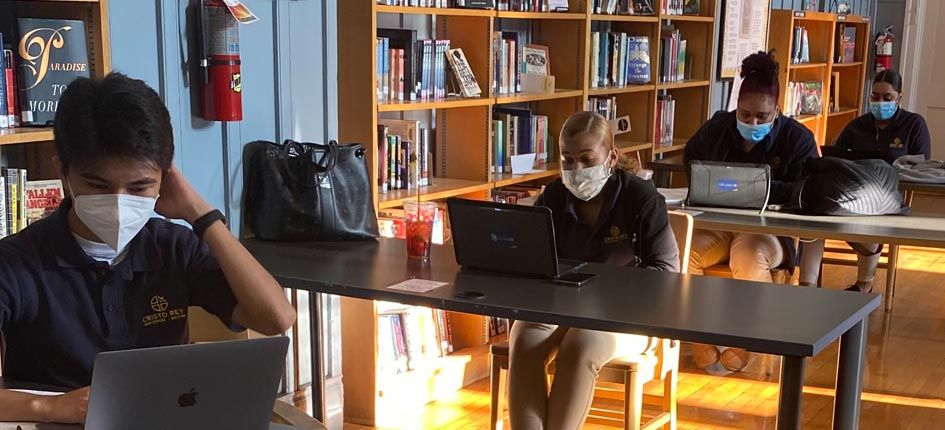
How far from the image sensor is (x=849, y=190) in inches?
145

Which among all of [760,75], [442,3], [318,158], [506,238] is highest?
[442,3]

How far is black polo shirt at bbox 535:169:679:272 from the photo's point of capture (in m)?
2.83

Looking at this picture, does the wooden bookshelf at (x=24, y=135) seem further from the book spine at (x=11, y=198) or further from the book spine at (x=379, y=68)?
the book spine at (x=379, y=68)

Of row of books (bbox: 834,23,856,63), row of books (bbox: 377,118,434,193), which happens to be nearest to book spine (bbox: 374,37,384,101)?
row of books (bbox: 377,118,434,193)

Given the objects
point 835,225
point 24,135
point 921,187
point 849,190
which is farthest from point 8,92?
point 921,187

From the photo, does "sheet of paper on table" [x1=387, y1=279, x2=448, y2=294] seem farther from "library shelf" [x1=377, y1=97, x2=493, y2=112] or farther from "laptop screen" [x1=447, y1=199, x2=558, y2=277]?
"library shelf" [x1=377, y1=97, x2=493, y2=112]

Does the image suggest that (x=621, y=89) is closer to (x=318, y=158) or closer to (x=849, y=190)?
(x=849, y=190)

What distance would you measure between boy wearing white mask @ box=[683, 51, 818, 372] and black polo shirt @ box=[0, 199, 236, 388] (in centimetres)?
273

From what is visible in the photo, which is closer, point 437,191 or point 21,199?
point 21,199

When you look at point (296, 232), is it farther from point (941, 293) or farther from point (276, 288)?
point (941, 293)

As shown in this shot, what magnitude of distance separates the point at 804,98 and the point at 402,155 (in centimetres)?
477

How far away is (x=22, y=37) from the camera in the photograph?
242cm

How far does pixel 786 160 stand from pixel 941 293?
1.95m

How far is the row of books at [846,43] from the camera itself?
26.4 feet
